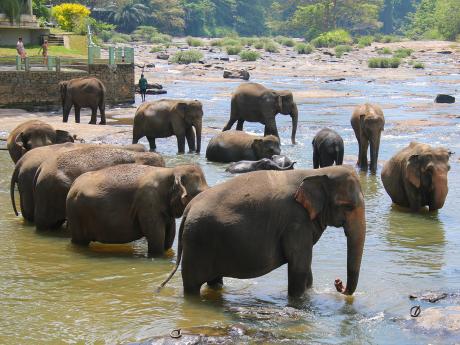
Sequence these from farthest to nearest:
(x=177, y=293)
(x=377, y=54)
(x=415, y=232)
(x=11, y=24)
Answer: (x=377, y=54)
(x=11, y=24)
(x=415, y=232)
(x=177, y=293)

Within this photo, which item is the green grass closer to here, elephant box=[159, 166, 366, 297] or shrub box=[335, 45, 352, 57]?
shrub box=[335, 45, 352, 57]

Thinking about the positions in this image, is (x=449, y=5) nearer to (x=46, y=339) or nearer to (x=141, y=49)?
(x=141, y=49)

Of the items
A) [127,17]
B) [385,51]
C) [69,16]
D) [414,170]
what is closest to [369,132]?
[414,170]

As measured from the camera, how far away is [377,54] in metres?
87.1

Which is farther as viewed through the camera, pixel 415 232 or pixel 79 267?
pixel 415 232

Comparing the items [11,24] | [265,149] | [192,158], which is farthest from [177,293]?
[11,24]

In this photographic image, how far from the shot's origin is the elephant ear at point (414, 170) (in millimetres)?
14219

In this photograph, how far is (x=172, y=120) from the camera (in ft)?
68.7

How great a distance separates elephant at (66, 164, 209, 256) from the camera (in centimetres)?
1020

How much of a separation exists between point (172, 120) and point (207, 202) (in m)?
12.2

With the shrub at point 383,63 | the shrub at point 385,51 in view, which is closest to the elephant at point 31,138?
the shrub at point 383,63

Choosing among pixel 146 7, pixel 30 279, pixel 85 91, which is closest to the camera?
pixel 30 279

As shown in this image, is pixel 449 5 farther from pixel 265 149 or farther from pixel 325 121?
pixel 265 149

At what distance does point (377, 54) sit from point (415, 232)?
248ft
